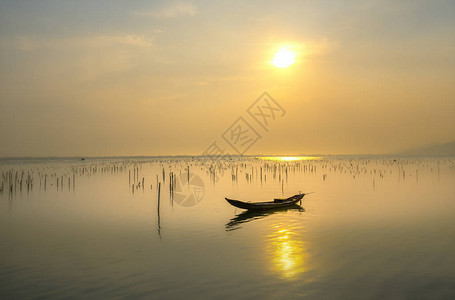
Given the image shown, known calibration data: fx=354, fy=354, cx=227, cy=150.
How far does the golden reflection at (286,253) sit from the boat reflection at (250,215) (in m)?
3.03

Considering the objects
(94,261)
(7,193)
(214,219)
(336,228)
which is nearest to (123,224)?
(214,219)

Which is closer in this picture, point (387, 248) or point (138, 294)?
point (138, 294)

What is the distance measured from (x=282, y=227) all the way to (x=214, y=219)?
4932 mm

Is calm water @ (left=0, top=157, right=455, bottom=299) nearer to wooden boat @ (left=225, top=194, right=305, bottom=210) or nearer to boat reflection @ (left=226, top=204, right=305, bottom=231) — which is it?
boat reflection @ (left=226, top=204, right=305, bottom=231)

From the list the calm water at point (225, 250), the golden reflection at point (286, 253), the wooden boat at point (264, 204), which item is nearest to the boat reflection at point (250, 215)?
the calm water at point (225, 250)

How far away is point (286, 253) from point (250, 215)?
1019 cm

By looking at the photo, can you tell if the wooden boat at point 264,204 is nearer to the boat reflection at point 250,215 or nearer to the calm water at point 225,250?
the boat reflection at point 250,215

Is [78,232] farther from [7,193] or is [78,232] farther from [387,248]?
[7,193]

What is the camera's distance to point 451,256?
15438 mm

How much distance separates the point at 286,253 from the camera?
53.2 feet

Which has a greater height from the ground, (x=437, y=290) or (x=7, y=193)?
(x=7, y=193)

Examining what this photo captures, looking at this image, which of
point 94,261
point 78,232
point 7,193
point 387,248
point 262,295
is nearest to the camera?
point 262,295

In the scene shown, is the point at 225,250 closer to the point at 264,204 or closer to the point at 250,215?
the point at 250,215

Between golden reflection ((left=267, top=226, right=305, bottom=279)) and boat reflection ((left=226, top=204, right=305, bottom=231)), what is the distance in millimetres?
3026
